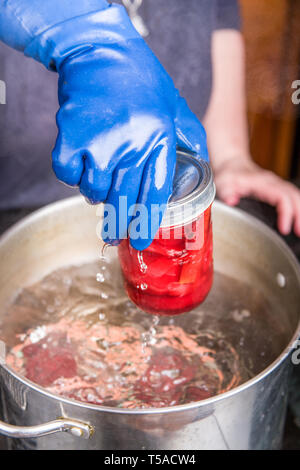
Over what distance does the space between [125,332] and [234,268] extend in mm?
259

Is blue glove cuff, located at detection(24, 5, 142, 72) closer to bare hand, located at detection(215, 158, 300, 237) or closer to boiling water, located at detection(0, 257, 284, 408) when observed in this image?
boiling water, located at detection(0, 257, 284, 408)

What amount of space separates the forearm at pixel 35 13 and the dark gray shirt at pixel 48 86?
1.01 feet

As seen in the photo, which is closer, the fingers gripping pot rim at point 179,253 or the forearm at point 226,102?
the fingers gripping pot rim at point 179,253

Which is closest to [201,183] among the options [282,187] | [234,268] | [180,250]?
[180,250]

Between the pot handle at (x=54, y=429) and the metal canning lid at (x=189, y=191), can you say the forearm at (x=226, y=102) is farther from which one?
the pot handle at (x=54, y=429)

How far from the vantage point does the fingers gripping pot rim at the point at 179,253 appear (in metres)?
0.59

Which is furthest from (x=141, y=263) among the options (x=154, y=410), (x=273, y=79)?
(x=273, y=79)

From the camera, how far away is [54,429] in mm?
574

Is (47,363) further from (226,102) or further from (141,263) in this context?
(226,102)

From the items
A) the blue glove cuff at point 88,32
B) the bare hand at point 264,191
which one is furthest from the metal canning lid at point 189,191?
the bare hand at point 264,191

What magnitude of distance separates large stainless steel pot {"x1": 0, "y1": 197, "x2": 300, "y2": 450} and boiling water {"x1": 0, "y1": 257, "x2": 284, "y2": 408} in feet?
0.14

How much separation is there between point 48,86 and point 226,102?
0.45m

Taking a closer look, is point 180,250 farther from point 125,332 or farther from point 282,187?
point 282,187

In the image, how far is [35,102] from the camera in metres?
1.07
